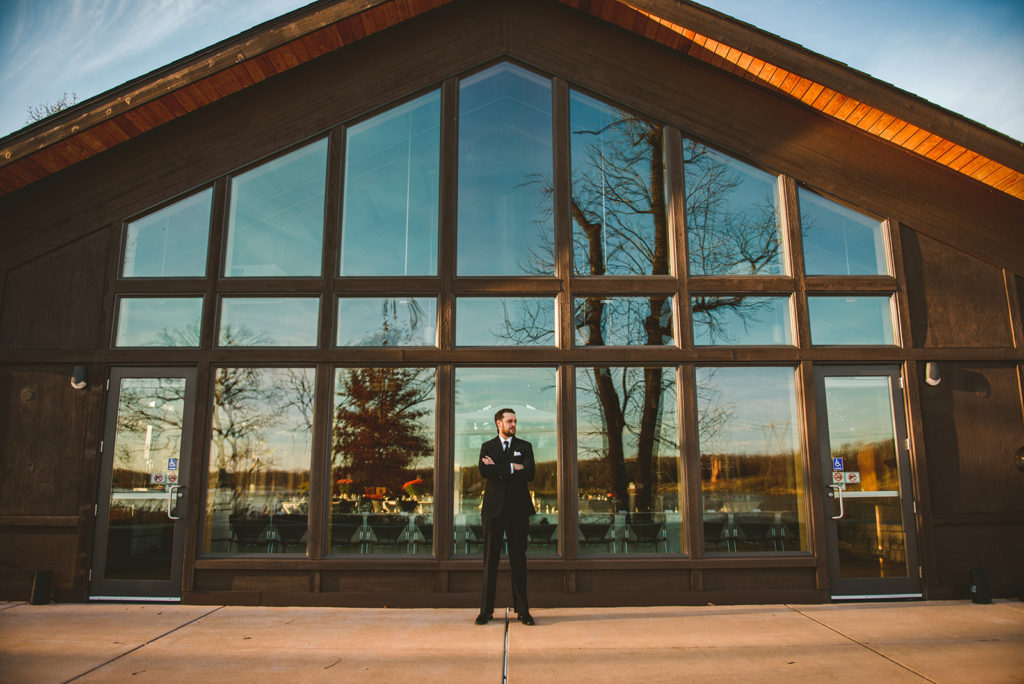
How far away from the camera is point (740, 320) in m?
6.89

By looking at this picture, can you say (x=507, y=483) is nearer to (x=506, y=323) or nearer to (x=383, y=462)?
(x=383, y=462)

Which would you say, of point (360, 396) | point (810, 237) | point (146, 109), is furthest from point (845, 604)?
point (146, 109)

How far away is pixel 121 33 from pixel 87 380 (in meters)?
4.14

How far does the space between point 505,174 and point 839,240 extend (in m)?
3.65

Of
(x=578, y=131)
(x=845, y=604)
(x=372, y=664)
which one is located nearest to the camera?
(x=372, y=664)

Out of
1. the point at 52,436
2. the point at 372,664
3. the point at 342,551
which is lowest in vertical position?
the point at 372,664

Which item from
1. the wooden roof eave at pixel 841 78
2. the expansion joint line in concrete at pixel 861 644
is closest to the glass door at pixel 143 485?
the expansion joint line in concrete at pixel 861 644

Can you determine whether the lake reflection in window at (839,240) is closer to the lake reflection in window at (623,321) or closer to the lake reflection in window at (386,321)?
the lake reflection in window at (623,321)

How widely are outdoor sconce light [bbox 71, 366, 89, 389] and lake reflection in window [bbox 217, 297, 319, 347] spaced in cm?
133

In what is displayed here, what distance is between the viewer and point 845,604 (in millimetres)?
6352

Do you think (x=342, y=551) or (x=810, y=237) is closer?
(x=342, y=551)

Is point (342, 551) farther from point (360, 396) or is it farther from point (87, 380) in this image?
point (87, 380)

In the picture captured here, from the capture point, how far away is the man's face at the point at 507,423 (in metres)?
5.83

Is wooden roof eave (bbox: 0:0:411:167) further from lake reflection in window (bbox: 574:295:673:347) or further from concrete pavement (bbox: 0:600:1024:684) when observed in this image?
concrete pavement (bbox: 0:600:1024:684)
